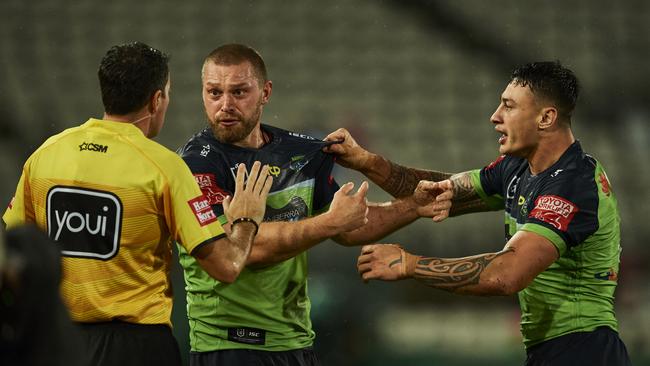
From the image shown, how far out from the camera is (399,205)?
5.31 meters

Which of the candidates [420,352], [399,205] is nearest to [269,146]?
[399,205]

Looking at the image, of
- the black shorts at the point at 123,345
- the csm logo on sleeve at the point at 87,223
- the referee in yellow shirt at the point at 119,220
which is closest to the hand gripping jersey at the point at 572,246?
the referee in yellow shirt at the point at 119,220

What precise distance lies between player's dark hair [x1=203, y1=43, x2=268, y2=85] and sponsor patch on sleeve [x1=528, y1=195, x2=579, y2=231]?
155 centimetres

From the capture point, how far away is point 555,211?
443 centimetres

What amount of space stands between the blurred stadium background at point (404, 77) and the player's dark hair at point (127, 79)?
569 cm

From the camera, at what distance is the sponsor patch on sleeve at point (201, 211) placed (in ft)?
13.1

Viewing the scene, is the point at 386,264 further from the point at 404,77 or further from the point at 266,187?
the point at 404,77

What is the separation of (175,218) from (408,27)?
27.7ft

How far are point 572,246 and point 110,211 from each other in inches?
81.6

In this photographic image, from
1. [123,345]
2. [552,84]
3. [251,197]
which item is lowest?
[123,345]

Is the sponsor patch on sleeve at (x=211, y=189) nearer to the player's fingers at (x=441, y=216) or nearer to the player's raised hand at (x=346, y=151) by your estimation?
the player's raised hand at (x=346, y=151)

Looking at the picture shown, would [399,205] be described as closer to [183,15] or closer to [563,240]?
[563,240]

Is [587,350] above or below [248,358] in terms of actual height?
above

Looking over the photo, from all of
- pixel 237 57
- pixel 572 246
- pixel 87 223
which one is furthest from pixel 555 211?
pixel 87 223
